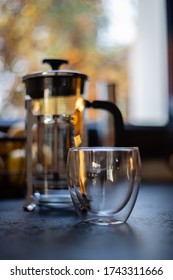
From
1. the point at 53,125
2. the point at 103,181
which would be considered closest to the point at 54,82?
the point at 53,125

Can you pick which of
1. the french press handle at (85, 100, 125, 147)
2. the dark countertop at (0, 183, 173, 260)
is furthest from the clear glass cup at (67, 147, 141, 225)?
the french press handle at (85, 100, 125, 147)

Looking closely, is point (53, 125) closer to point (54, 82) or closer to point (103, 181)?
point (54, 82)

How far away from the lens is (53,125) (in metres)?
0.75

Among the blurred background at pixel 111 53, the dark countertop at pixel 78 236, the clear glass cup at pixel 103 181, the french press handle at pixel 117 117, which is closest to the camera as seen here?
the dark countertop at pixel 78 236

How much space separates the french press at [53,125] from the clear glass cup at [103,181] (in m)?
0.16

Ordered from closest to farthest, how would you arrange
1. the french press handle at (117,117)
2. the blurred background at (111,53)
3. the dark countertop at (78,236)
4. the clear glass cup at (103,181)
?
the dark countertop at (78,236)
the clear glass cup at (103,181)
the french press handle at (117,117)
the blurred background at (111,53)

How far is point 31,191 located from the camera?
0.70 m

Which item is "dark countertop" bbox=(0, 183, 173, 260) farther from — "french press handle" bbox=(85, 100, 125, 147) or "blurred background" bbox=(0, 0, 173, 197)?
"blurred background" bbox=(0, 0, 173, 197)

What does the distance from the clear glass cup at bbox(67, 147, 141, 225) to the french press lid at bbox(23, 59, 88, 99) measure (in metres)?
0.20

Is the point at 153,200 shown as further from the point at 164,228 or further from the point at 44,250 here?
the point at 44,250

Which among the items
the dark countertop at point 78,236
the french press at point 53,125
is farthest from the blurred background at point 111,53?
the dark countertop at point 78,236

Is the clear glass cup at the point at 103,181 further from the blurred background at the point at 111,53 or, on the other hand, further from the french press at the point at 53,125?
the blurred background at the point at 111,53

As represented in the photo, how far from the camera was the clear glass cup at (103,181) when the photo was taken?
21.1 inches

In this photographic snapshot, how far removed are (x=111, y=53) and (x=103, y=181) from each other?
1472mm
